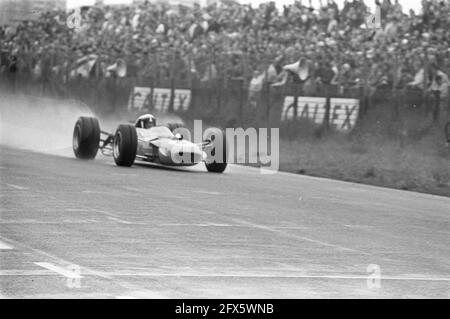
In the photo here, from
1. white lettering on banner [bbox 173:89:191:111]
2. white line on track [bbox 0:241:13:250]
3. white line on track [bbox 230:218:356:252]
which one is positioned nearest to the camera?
white line on track [bbox 0:241:13:250]

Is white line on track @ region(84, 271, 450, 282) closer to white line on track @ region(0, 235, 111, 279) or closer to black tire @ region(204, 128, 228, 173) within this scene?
white line on track @ region(0, 235, 111, 279)

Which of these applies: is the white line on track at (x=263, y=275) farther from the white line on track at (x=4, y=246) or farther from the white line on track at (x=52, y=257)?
the white line on track at (x=4, y=246)

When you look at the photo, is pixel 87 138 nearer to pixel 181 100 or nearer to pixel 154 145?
pixel 154 145

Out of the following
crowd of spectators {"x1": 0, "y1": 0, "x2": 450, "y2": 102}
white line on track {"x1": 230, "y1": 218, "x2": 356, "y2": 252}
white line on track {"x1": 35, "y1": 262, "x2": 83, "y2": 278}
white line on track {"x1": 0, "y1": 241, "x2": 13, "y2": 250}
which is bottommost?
white line on track {"x1": 230, "y1": 218, "x2": 356, "y2": 252}

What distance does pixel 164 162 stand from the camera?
23.6 metres

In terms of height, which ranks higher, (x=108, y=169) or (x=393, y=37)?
(x=393, y=37)

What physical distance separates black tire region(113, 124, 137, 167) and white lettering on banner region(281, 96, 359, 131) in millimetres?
9254

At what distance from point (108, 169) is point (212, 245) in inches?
407

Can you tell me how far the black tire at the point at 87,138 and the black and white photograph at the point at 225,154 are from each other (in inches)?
1.5

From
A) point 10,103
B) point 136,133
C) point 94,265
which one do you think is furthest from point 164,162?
point 10,103

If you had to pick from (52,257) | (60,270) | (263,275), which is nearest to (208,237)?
(52,257)

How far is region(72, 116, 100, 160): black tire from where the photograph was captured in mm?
24656

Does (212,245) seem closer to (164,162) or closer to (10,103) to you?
(164,162)

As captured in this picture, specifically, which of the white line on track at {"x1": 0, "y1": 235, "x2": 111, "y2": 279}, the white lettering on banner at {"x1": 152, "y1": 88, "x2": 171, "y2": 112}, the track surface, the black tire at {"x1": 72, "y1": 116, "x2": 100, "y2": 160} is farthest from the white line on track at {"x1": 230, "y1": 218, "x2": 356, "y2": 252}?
the white lettering on banner at {"x1": 152, "y1": 88, "x2": 171, "y2": 112}
